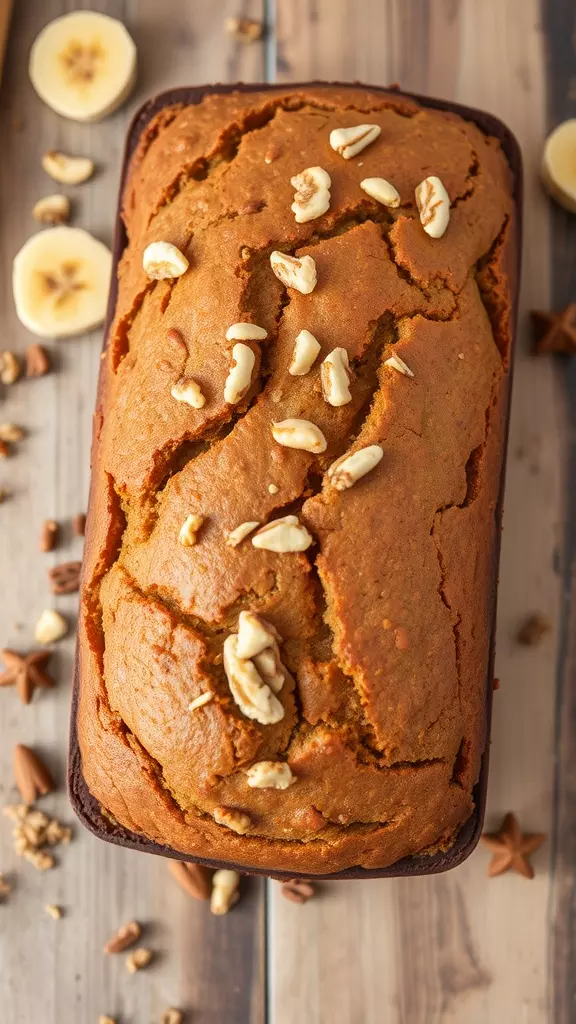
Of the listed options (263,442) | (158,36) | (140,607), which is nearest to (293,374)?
(263,442)

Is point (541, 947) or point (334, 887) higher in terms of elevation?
point (334, 887)

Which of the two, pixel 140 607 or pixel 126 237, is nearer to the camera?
pixel 140 607

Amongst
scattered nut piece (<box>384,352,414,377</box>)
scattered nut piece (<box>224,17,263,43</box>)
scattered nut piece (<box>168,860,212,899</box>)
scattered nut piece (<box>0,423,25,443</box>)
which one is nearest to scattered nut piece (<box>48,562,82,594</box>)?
scattered nut piece (<box>0,423,25,443</box>)

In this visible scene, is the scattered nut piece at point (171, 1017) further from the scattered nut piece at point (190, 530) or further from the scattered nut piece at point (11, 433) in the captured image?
the scattered nut piece at point (11, 433)

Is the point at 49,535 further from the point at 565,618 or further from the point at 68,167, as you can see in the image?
the point at 565,618

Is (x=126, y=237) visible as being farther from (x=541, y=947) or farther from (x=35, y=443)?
(x=541, y=947)
